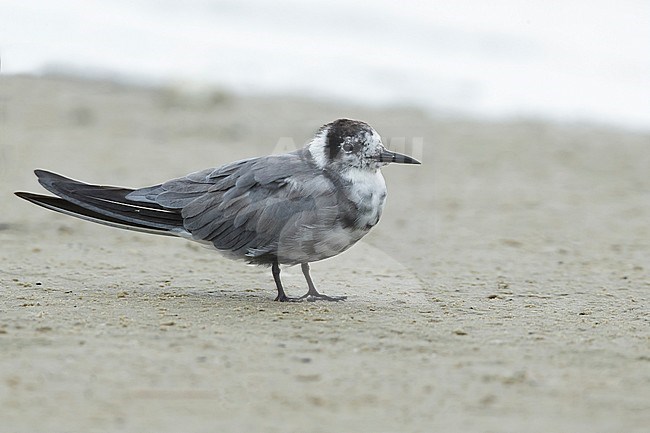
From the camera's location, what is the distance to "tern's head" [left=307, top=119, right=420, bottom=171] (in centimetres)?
460

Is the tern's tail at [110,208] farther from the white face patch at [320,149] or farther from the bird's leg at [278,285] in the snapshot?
the white face patch at [320,149]

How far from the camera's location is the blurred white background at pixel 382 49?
11562mm

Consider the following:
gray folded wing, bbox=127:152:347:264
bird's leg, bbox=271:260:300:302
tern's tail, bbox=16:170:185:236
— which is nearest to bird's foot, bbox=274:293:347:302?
bird's leg, bbox=271:260:300:302

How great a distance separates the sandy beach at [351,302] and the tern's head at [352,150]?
2.07ft

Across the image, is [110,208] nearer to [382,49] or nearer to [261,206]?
[261,206]

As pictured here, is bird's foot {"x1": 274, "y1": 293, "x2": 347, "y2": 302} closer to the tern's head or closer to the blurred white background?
the tern's head

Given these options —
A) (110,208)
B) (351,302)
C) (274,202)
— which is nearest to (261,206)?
(274,202)

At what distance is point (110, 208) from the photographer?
184 inches

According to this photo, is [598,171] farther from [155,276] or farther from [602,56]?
[602,56]

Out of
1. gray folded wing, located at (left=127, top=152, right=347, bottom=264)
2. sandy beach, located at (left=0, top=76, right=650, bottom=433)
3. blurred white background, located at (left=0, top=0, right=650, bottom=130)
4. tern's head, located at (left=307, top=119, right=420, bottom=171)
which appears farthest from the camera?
blurred white background, located at (left=0, top=0, right=650, bottom=130)

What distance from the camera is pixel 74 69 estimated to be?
11.0 meters

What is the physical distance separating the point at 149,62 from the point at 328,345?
932 centimetres

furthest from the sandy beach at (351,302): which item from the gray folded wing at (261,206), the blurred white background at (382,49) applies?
the blurred white background at (382,49)

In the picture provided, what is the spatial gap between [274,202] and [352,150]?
1.37 ft
